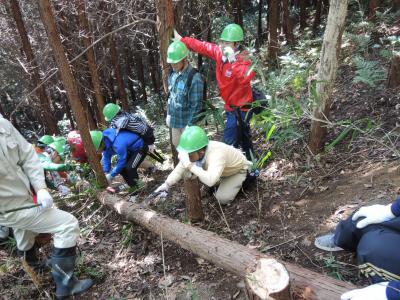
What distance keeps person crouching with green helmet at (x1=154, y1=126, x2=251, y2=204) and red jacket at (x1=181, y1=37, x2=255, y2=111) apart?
87 centimetres

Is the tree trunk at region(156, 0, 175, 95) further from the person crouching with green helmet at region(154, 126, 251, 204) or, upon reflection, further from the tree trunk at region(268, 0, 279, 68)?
the tree trunk at region(268, 0, 279, 68)

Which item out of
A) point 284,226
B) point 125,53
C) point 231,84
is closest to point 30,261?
point 284,226

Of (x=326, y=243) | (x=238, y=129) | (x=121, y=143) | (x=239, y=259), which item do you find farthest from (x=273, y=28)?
(x=239, y=259)

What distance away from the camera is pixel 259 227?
13.2ft

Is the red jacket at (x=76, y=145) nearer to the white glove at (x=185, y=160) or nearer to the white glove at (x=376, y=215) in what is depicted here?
the white glove at (x=185, y=160)

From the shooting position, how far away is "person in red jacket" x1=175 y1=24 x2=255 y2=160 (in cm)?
468

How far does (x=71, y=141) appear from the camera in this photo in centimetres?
565

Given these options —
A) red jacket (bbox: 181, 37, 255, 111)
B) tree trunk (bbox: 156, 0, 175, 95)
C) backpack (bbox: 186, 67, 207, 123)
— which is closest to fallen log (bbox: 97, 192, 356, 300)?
backpack (bbox: 186, 67, 207, 123)

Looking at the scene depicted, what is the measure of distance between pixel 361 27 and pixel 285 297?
26.4 feet

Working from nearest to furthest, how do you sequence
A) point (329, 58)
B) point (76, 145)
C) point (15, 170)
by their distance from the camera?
point (15, 170), point (329, 58), point (76, 145)

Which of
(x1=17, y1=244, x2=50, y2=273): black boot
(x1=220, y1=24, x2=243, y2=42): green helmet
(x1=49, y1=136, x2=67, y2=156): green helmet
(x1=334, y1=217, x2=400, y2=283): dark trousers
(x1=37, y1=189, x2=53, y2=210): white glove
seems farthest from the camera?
(x1=49, y1=136, x2=67, y2=156): green helmet

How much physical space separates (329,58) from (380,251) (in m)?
2.64

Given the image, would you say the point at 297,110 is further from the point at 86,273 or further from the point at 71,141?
the point at 71,141

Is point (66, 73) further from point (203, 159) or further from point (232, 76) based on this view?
point (232, 76)
